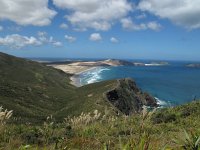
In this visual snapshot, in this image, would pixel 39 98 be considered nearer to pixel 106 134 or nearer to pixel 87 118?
pixel 87 118

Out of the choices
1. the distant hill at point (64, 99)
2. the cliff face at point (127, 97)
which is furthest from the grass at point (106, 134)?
the cliff face at point (127, 97)

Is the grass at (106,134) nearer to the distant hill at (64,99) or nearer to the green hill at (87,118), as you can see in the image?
the green hill at (87,118)

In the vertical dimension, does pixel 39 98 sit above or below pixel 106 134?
below

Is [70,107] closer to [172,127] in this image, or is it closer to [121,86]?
[121,86]

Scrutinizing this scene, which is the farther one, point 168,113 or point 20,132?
point 168,113

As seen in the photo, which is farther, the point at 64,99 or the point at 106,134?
the point at 64,99

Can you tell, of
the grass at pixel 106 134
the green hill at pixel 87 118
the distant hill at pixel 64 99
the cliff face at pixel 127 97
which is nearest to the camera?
the grass at pixel 106 134

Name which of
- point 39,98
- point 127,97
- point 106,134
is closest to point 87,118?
point 106,134

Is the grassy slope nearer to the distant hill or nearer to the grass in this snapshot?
the distant hill

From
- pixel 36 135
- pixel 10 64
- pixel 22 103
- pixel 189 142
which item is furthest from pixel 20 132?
pixel 10 64
